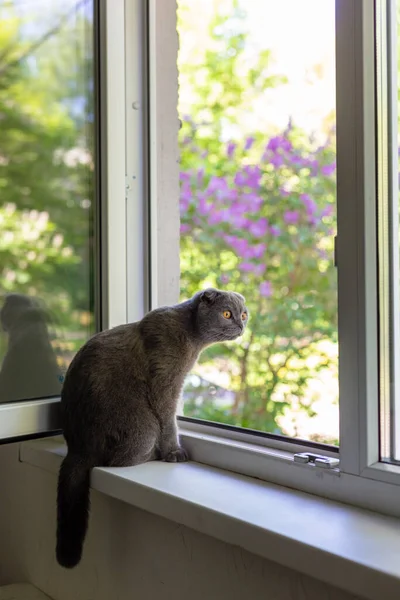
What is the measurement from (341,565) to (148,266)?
0.89 metres

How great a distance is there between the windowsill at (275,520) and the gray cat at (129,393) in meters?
0.04

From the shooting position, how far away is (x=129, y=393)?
3.58 ft

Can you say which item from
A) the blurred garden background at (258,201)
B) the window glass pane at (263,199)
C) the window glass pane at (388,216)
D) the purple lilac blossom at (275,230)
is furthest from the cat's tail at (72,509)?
the purple lilac blossom at (275,230)

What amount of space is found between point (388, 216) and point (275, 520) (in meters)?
0.49

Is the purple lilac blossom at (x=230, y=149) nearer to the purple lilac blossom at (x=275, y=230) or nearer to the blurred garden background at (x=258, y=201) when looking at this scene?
the blurred garden background at (x=258, y=201)

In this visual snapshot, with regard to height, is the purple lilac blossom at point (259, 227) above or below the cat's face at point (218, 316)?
above

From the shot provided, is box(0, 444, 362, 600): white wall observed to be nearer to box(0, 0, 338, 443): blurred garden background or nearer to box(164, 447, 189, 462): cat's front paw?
box(164, 447, 189, 462): cat's front paw

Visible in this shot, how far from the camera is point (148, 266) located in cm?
140

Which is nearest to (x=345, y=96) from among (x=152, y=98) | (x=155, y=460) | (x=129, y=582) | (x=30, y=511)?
(x=152, y=98)

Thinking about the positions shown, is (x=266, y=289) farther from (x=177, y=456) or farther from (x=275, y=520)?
(x=275, y=520)

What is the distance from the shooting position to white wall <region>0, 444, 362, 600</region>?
0.83 metres

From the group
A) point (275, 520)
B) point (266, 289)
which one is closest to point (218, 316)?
point (275, 520)

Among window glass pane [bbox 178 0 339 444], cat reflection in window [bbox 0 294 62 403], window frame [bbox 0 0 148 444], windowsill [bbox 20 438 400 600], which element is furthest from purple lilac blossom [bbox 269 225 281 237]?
windowsill [bbox 20 438 400 600]

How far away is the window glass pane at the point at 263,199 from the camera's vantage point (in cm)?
196
